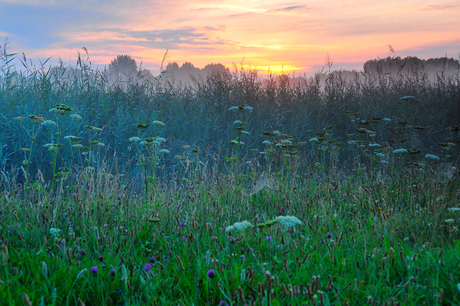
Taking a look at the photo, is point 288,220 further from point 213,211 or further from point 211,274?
point 213,211

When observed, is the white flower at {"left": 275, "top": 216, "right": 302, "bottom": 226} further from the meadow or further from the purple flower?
the purple flower

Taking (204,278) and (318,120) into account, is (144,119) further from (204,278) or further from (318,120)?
(204,278)

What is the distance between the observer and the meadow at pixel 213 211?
6.93 ft

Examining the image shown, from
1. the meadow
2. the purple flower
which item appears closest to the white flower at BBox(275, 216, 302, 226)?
the meadow

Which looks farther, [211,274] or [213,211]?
[213,211]

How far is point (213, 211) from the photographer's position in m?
3.56

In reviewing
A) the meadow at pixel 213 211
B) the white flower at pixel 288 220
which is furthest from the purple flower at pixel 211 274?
the white flower at pixel 288 220

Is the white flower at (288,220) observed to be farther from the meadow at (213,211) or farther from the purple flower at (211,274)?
the purple flower at (211,274)

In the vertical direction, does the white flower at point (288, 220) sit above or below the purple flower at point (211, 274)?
above

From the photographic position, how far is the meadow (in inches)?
83.1

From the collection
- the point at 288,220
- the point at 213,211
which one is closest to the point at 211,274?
the point at 288,220

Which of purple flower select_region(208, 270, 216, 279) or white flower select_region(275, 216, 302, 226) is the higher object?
white flower select_region(275, 216, 302, 226)

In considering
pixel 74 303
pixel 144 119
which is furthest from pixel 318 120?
pixel 74 303

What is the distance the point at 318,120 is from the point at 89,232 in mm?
6715
